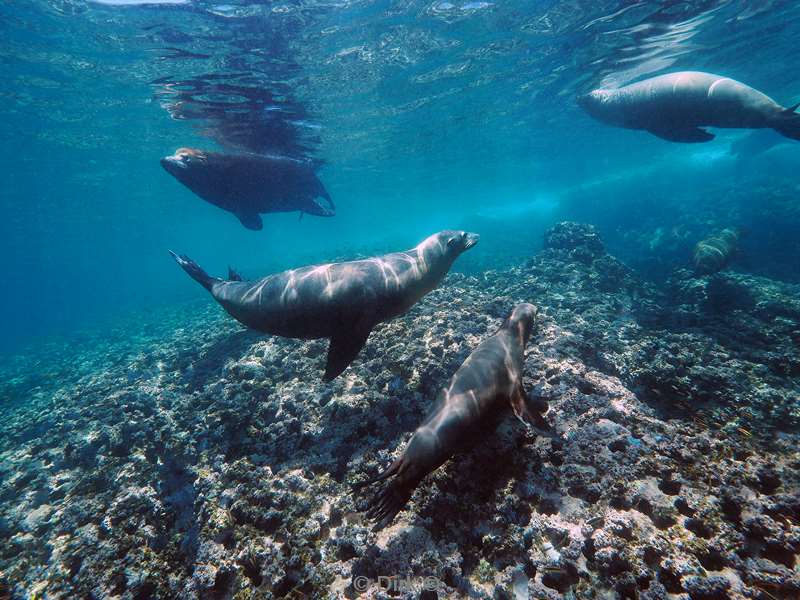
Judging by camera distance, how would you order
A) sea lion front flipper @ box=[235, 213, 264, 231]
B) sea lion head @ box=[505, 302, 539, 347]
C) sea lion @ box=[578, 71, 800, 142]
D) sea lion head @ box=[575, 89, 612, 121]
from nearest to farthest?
sea lion head @ box=[505, 302, 539, 347], sea lion @ box=[578, 71, 800, 142], sea lion head @ box=[575, 89, 612, 121], sea lion front flipper @ box=[235, 213, 264, 231]

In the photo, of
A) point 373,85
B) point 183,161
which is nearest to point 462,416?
point 183,161

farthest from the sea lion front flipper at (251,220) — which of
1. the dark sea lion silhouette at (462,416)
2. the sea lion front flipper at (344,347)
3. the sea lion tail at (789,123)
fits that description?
the sea lion tail at (789,123)

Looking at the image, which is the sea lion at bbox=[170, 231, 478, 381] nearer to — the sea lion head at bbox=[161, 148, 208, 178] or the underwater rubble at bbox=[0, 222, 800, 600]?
the underwater rubble at bbox=[0, 222, 800, 600]

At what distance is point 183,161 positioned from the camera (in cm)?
931

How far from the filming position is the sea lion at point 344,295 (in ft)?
13.1

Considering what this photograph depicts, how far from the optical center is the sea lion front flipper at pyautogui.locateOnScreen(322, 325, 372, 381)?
154 inches

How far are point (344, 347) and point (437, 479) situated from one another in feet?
5.63

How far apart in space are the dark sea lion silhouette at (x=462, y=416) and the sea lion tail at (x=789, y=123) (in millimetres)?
5755

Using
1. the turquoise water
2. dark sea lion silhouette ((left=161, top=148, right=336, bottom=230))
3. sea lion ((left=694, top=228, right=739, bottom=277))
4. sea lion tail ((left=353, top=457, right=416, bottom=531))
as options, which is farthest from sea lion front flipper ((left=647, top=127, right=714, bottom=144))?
dark sea lion silhouette ((left=161, top=148, right=336, bottom=230))

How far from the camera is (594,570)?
234 centimetres

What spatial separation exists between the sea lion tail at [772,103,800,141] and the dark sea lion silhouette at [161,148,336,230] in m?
12.2

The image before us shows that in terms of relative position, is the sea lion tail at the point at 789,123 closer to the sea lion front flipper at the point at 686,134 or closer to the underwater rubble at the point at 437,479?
the sea lion front flipper at the point at 686,134

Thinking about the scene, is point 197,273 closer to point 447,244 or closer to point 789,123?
point 447,244

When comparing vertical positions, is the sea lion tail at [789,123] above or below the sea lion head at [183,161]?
below
